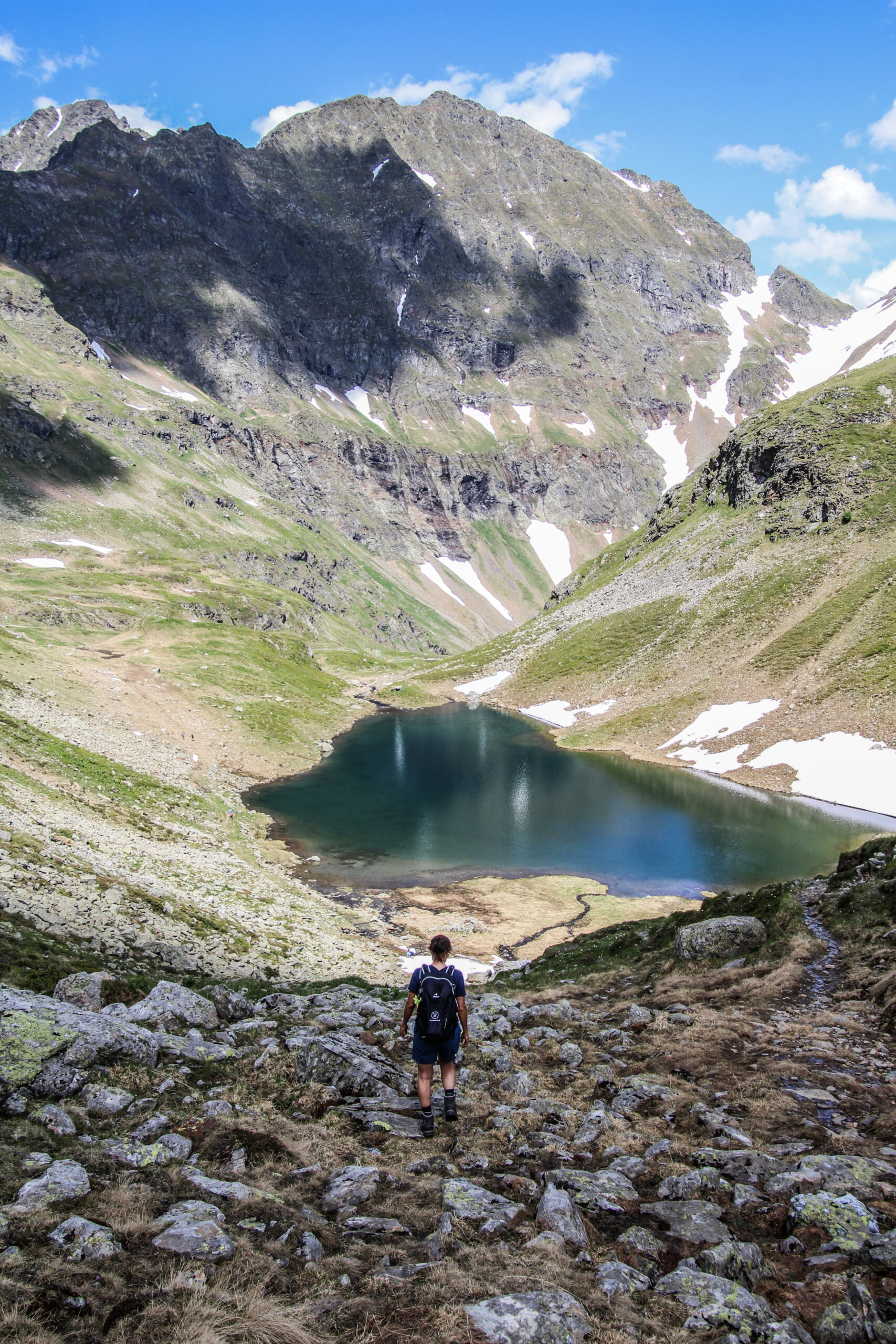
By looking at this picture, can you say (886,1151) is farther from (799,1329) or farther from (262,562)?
(262,562)

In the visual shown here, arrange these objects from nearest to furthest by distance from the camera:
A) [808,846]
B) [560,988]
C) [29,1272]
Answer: [29,1272] < [560,988] < [808,846]

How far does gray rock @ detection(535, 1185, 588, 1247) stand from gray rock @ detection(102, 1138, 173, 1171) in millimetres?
4803

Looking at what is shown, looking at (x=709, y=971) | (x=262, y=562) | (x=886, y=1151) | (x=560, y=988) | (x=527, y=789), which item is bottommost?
(x=527, y=789)

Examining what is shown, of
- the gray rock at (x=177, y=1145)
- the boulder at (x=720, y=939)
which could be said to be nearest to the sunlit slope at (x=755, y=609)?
the boulder at (x=720, y=939)

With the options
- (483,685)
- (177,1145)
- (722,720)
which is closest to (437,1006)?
(177,1145)

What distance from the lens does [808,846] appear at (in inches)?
2229

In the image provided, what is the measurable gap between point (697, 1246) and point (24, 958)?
14.6 meters

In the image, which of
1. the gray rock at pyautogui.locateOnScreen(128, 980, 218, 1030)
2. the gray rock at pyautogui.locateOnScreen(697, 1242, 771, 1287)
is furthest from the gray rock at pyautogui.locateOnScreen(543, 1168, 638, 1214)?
the gray rock at pyautogui.locateOnScreen(128, 980, 218, 1030)

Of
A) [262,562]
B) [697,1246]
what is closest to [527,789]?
[697,1246]

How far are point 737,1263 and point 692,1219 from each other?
1.16 meters

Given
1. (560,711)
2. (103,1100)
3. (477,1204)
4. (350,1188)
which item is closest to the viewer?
(477,1204)

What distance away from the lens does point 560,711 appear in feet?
395

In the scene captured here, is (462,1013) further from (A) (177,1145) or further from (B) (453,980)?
(A) (177,1145)

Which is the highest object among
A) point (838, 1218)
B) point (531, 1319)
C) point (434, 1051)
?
point (531, 1319)
